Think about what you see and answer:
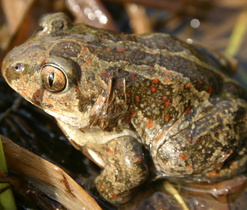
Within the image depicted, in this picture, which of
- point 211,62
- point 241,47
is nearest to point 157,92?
point 211,62

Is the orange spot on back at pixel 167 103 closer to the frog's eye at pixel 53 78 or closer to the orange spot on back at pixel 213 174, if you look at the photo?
the orange spot on back at pixel 213 174

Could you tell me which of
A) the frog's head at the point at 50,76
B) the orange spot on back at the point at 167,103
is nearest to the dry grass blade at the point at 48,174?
the frog's head at the point at 50,76

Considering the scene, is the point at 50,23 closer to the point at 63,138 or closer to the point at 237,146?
the point at 63,138

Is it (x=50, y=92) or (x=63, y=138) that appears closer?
(x=50, y=92)

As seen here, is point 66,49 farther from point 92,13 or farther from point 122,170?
point 92,13

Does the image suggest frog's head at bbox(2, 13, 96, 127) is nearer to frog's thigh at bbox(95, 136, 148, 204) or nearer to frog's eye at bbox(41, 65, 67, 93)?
frog's eye at bbox(41, 65, 67, 93)

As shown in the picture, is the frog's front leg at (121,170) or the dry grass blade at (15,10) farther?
the dry grass blade at (15,10)
